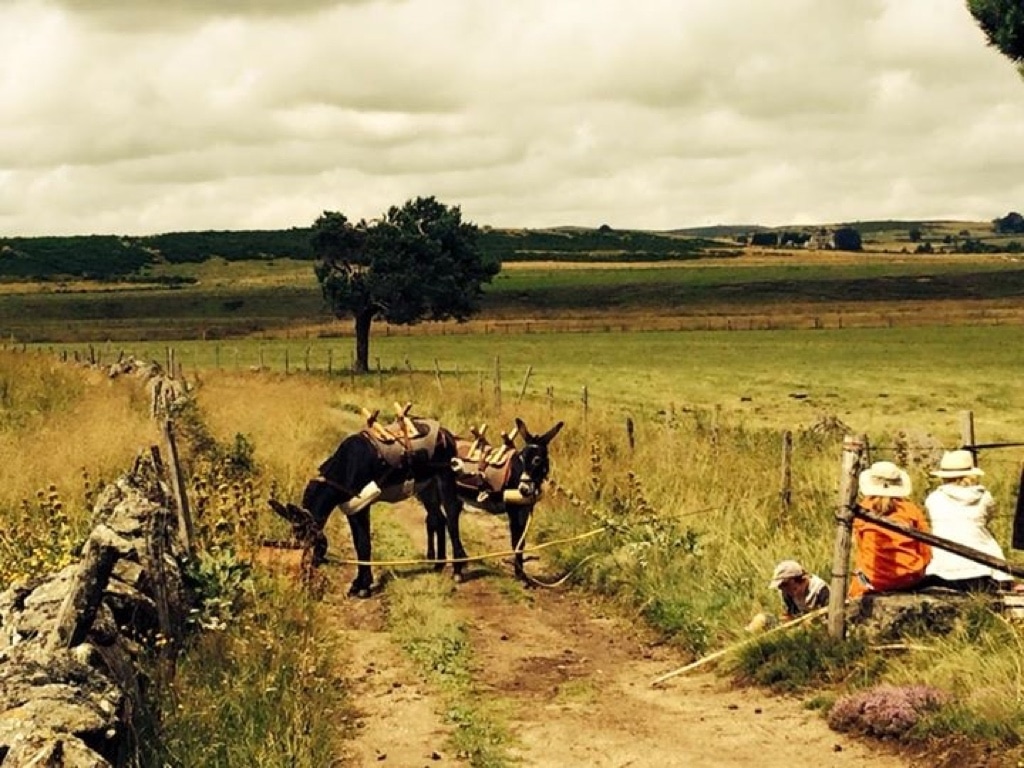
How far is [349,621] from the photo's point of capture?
11383mm

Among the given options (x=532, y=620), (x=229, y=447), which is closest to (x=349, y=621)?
(x=532, y=620)

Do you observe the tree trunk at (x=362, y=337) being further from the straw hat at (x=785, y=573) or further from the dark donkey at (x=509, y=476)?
the straw hat at (x=785, y=573)

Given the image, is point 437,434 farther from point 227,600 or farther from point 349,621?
point 227,600

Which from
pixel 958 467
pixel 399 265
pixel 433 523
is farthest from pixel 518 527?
pixel 399 265

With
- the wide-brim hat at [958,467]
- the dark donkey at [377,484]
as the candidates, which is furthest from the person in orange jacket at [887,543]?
the dark donkey at [377,484]

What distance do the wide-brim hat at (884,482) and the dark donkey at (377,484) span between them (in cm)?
498

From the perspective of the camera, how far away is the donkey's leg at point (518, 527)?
513 inches

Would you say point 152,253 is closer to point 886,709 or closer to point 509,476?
point 509,476

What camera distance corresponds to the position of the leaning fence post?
891 cm

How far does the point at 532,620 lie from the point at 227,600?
Answer: 3465 mm

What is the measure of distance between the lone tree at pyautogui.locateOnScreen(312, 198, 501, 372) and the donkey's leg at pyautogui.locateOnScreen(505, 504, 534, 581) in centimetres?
3773

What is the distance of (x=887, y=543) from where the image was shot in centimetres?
915

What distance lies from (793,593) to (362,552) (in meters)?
4.94

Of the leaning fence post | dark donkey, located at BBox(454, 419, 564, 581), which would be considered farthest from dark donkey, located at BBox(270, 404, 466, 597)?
the leaning fence post
